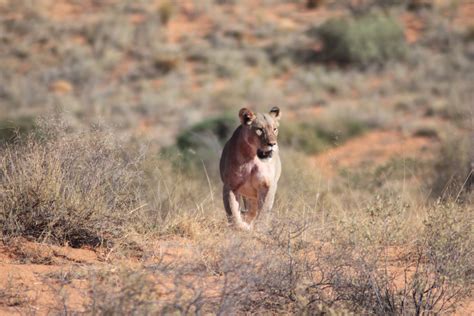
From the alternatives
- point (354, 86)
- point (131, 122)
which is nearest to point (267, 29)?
point (354, 86)

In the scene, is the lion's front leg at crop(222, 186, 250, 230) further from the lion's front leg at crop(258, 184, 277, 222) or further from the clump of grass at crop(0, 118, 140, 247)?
the clump of grass at crop(0, 118, 140, 247)

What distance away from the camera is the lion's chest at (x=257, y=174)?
938 cm

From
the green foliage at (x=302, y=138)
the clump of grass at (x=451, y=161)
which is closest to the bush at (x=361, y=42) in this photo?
the green foliage at (x=302, y=138)

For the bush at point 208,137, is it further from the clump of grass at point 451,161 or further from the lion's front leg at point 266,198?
the lion's front leg at point 266,198

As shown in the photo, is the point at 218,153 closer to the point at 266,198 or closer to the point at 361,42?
the point at 266,198

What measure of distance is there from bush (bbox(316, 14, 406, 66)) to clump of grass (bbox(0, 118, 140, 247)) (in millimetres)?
29698

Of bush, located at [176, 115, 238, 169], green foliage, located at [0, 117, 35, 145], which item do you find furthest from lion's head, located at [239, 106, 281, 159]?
bush, located at [176, 115, 238, 169]

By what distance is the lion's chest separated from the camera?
30.8 ft

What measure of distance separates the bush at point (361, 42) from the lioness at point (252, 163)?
92.6 ft

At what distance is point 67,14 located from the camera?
44531 mm

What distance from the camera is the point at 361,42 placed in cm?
3756

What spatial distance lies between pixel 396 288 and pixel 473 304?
0.79 m

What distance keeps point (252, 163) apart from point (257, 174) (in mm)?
143

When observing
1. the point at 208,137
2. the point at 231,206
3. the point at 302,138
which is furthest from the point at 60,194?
the point at 302,138
